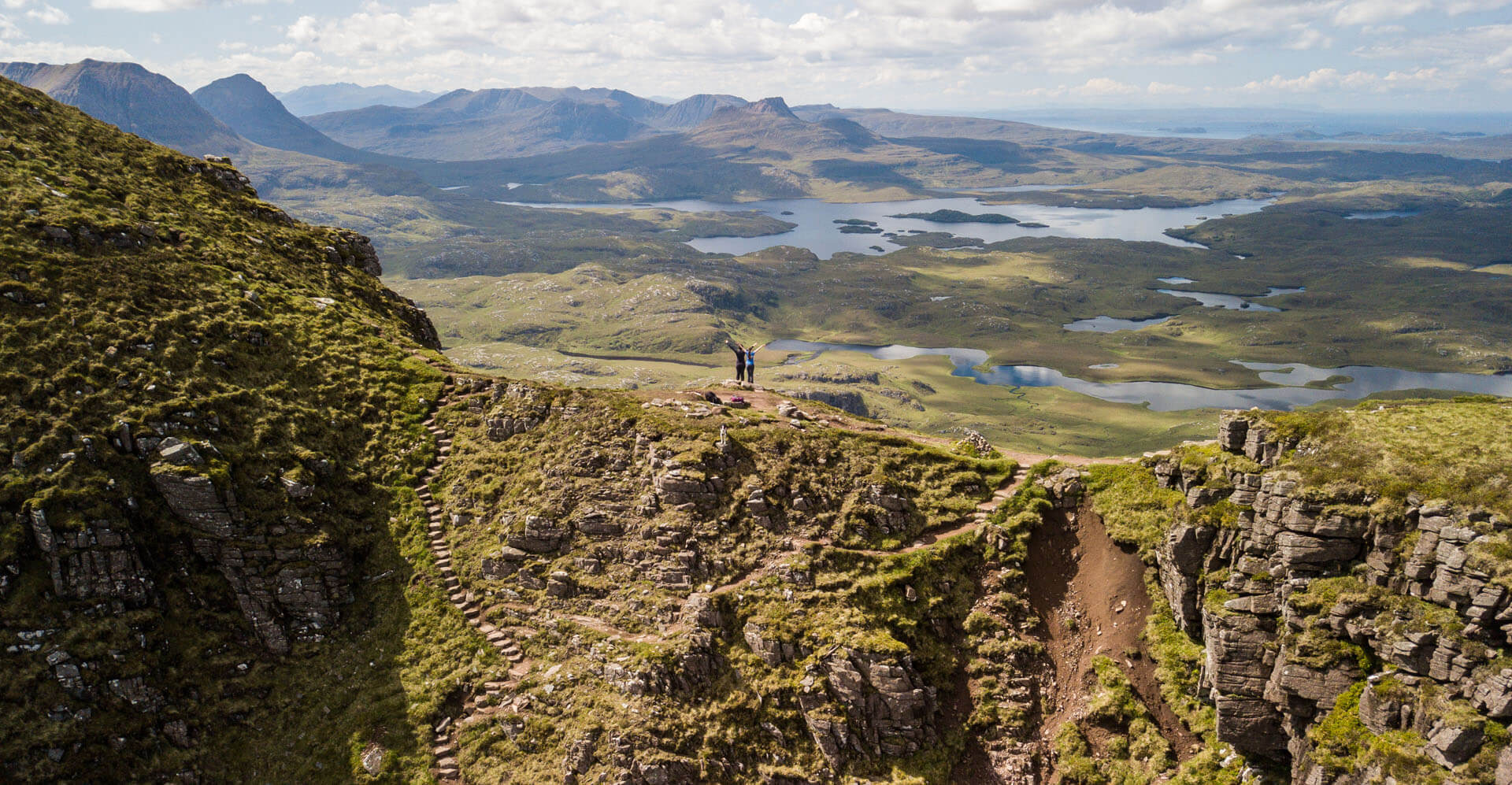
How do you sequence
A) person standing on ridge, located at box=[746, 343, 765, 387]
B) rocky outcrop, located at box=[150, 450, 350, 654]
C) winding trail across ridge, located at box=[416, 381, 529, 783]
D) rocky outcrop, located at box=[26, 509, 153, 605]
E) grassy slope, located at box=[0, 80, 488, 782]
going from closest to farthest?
grassy slope, located at box=[0, 80, 488, 782], rocky outcrop, located at box=[26, 509, 153, 605], winding trail across ridge, located at box=[416, 381, 529, 783], rocky outcrop, located at box=[150, 450, 350, 654], person standing on ridge, located at box=[746, 343, 765, 387]

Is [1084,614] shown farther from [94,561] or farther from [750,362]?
[94,561]

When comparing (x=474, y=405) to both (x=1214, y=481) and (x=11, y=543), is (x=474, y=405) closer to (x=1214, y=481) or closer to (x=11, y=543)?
(x=11, y=543)

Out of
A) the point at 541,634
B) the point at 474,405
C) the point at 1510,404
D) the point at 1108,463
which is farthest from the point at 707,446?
the point at 1510,404

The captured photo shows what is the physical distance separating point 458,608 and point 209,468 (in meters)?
15.1

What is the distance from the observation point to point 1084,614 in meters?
38.8

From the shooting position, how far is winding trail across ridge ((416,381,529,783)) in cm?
3609

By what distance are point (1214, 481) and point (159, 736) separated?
5206 cm

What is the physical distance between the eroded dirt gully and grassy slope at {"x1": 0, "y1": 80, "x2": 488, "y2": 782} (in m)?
30.4

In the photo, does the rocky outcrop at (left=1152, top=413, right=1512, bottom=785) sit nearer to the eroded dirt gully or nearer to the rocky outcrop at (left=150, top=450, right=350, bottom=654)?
the eroded dirt gully

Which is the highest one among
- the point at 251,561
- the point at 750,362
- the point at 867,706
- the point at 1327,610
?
the point at 750,362

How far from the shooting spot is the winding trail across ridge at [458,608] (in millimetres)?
36094

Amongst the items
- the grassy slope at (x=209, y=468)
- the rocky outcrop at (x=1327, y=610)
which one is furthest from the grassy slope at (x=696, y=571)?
the rocky outcrop at (x=1327, y=610)

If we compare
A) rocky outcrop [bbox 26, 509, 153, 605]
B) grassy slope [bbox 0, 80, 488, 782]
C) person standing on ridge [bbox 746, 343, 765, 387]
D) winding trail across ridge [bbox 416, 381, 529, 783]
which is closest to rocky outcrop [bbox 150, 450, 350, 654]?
grassy slope [bbox 0, 80, 488, 782]

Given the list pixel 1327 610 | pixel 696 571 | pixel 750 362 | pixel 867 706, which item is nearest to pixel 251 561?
pixel 696 571
